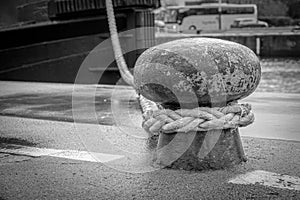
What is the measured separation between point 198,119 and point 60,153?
3.16ft

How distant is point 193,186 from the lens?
2367 millimetres

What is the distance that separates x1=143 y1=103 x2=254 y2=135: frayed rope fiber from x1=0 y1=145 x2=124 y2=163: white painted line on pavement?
0.44 metres

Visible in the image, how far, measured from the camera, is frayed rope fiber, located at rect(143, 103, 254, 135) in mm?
2525

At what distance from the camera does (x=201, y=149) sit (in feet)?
8.49

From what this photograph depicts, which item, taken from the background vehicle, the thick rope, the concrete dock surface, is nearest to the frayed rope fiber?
the concrete dock surface

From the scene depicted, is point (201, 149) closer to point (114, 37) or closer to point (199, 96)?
point (199, 96)

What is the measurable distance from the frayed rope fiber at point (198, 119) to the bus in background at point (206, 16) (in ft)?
131

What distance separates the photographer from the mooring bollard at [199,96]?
252 cm

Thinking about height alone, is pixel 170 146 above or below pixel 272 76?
above

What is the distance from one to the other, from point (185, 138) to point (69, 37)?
252 inches

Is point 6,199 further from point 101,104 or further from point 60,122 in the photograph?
point 101,104

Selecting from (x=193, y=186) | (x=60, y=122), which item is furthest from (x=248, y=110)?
(x=60, y=122)

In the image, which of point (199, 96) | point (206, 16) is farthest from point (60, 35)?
point (206, 16)

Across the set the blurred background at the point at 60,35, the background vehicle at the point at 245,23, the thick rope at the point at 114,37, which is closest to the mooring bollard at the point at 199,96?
the thick rope at the point at 114,37
